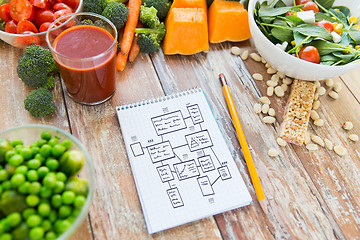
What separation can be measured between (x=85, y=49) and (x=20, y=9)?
12.8 inches

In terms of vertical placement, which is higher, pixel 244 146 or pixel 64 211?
pixel 64 211

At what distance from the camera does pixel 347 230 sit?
1.02 m

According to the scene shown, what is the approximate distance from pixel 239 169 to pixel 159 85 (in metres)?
0.43

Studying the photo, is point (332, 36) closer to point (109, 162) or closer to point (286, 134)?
point (286, 134)

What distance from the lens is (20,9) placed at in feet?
3.73

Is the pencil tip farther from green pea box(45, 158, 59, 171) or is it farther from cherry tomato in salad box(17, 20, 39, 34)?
cherry tomato in salad box(17, 20, 39, 34)

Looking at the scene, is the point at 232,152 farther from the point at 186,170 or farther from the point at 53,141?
the point at 53,141

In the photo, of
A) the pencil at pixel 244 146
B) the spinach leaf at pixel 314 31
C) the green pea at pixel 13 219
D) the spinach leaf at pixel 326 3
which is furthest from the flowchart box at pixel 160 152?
the spinach leaf at pixel 326 3

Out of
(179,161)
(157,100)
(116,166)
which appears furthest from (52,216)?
(157,100)

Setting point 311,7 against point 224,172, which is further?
point 311,7

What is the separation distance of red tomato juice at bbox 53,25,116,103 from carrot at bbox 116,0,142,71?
0.50ft

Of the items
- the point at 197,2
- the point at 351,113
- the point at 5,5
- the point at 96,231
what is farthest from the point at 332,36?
the point at 5,5

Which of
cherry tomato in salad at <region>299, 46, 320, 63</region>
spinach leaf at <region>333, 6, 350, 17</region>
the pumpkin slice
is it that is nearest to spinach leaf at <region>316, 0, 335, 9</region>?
spinach leaf at <region>333, 6, 350, 17</region>

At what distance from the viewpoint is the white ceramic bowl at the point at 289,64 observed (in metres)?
1.16
